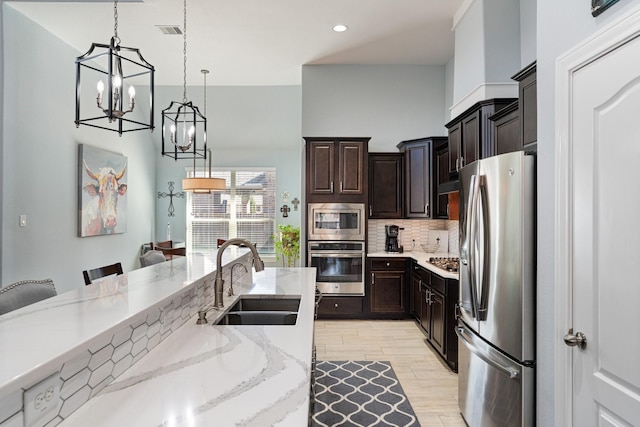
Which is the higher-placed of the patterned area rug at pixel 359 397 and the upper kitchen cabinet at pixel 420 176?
the upper kitchen cabinet at pixel 420 176

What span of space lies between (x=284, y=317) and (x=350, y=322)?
3078mm

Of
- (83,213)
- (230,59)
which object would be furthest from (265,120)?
(83,213)

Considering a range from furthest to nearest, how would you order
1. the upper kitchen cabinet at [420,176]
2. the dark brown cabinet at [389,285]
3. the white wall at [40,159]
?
1. the dark brown cabinet at [389,285]
2. the upper kitchen cabinet at [420,176]
3. the white wall at [40,159]

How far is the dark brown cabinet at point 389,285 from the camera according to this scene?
16.6 feet

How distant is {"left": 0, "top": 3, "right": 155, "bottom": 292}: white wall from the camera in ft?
12.7

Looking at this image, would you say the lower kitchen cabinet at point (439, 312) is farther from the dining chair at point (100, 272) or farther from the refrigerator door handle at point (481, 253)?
the dining chair at point (100, 272)

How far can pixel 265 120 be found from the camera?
6.99 metres

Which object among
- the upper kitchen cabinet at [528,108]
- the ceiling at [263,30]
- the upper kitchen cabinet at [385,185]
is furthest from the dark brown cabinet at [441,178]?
the upper kitchen cabinet at [528,108]

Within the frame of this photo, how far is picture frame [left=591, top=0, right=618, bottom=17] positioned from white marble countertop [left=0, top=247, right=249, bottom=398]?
77.5 inches

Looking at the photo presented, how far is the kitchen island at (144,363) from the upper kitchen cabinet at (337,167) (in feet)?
11.3

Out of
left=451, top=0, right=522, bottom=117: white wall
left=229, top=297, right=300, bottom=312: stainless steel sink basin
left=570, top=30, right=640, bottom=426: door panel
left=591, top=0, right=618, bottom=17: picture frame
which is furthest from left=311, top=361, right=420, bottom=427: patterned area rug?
left=451, top=0, right=522, bottom=117: white wall

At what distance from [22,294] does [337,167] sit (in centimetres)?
372

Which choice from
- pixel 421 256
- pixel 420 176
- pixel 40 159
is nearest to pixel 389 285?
pixel 421 256

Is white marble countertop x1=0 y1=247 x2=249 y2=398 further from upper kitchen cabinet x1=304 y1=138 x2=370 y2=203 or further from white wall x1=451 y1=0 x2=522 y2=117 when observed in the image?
upper kitchen cabinet x1=304 y1=138 x2=370 y2=203
